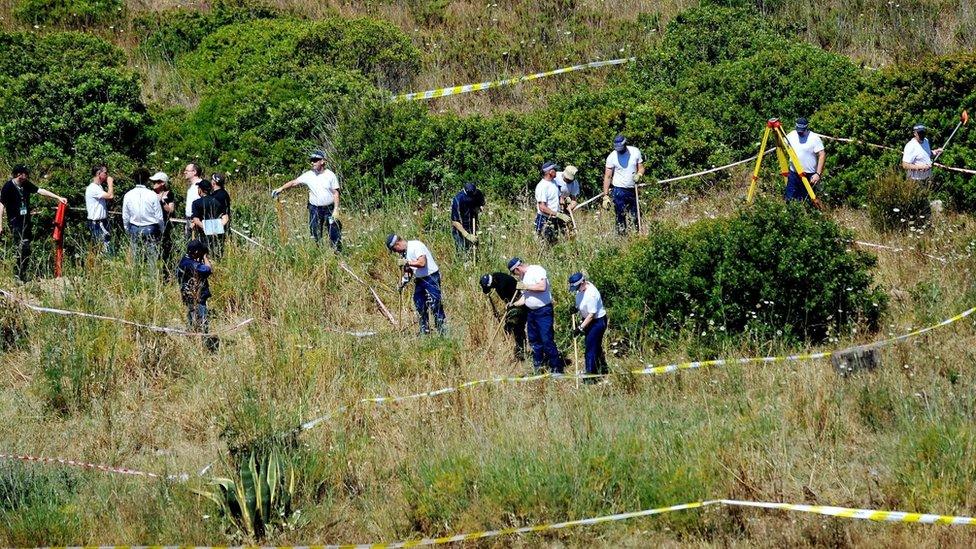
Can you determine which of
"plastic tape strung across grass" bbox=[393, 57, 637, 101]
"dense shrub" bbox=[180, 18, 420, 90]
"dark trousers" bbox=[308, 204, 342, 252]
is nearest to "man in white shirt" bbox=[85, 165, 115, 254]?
"dark trousers" bbox=[308, 204, 342, 252]

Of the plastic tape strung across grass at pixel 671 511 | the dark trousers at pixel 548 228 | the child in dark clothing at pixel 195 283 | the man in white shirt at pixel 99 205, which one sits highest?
the man in white shirt at pixel 99 205

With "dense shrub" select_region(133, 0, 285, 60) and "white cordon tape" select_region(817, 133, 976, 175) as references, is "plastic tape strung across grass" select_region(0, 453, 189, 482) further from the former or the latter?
"dense shrub" select_region(133, 0, 285, 60)

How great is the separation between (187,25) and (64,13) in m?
2.92

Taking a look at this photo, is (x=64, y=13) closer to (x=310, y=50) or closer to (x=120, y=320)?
(x=310, y=50)

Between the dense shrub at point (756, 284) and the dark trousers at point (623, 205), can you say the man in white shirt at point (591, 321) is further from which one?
the dark trousers at point (623, 205)

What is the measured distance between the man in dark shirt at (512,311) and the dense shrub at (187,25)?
1190 cm

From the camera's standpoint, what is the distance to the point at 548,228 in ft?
50.8

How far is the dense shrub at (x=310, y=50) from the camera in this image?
69.5ft

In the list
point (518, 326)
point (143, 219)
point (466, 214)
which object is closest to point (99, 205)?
point (143, 219)

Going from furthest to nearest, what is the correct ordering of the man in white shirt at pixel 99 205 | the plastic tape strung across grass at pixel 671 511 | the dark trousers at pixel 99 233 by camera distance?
the dark trousers at pixel 99 233 → the man in white shirt at pixel 99 205 → the plastic tape strung across grass at pixel 671 511

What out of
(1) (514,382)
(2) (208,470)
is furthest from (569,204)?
(2) (208,470)

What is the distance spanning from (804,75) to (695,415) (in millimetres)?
9133

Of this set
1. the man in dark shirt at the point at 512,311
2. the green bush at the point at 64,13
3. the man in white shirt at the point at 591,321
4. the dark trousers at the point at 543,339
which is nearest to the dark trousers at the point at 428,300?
the man in dark shirt at the point at 512,311

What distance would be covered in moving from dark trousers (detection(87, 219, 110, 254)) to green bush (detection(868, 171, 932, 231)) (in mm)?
8913
